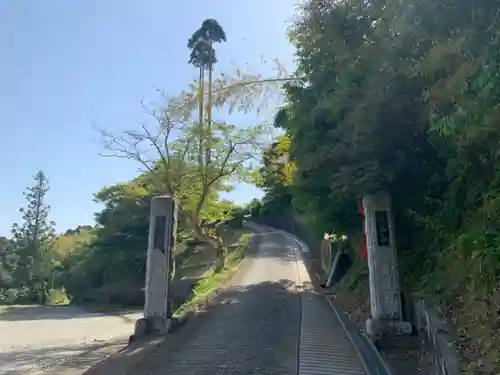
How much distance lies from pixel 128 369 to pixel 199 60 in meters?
18.5

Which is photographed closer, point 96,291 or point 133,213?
point 133,213

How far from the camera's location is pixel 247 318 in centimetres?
822

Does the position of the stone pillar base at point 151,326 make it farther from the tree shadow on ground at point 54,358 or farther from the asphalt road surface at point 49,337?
the asphalt road surface at point 49,337

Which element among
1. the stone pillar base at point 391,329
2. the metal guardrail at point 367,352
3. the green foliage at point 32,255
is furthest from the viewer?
the green foliage at point 32,255

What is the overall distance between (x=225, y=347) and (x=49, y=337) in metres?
9.86

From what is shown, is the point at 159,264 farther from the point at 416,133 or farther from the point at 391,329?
the point at 416,133

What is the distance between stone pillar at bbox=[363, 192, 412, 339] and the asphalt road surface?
199 inches

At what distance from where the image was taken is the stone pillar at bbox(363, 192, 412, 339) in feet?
19.6

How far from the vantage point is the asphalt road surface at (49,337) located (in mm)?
9281

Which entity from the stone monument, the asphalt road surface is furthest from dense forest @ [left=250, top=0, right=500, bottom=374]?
the asphalt road surface

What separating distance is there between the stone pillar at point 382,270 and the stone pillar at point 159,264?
10.1ft

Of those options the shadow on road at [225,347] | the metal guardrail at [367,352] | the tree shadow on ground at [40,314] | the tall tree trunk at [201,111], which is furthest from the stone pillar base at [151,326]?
the tree shadow on ground at [40,314]

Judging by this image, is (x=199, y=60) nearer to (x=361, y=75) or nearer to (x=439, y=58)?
(x=361, y=75)

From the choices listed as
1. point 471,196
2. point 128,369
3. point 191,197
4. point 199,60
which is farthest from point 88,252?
point 471,196
